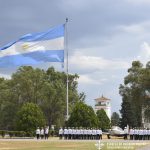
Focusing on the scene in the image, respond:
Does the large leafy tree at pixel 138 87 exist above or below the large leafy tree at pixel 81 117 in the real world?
above

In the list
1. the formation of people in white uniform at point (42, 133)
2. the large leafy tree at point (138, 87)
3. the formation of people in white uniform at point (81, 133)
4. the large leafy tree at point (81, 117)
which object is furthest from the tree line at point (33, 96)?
the formation of people in white uniform at point (81, 133)

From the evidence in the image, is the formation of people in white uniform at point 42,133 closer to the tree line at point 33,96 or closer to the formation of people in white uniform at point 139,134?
the formation of people in white uniform at point 139,134

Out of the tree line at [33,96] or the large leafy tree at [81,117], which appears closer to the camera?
the large leafy tree at [81,117]

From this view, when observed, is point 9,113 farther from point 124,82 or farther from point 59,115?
point 124,82

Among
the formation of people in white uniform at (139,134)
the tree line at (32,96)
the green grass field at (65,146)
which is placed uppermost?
the tree line at (32,96)

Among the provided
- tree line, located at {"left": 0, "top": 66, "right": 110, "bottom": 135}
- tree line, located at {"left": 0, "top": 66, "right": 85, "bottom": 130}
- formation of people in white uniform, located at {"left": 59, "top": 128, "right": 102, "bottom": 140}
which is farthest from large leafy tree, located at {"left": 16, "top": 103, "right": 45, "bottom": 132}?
tree line, located at {"left": 0, "top": 66, "right": 85, "bottom": 130}

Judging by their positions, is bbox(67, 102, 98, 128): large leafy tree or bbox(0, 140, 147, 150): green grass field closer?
bbox(0, 140, 147, 150): green grass field

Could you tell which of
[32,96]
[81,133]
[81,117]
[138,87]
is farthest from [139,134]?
[32,96]

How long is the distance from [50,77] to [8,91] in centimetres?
1041

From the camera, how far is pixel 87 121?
61125 millimetres

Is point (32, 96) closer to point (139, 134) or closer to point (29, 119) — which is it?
point (29, 119)

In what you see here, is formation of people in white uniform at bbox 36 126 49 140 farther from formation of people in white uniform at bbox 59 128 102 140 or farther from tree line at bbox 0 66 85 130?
tree line at bbox 0 66 85 130

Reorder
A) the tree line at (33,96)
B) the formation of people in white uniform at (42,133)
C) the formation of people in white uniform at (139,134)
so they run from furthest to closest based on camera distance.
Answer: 1. the tree line at (33,96)
2. the formation of people in white uniform at (42,133)
3. the formation of people in white uniform at (139,134)

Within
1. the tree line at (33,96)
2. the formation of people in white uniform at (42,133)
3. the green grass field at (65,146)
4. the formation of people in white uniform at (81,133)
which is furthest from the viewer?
the tree line at (33,96)
